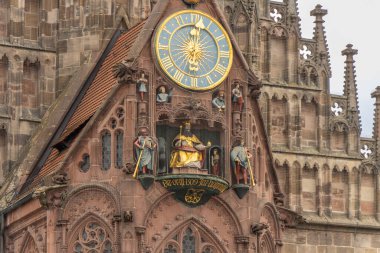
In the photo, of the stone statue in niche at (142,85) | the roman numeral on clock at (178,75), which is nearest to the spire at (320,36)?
the roman numeral on clock at (178,75)

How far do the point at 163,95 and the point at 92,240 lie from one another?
365 centimetres

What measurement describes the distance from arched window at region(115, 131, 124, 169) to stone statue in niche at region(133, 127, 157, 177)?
469 mm

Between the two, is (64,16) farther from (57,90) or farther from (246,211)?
(246,211)

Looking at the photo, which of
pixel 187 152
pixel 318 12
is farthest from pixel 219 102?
pixel 318 12

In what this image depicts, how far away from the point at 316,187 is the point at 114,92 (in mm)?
8313

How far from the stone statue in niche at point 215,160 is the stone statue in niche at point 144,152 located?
1476mm

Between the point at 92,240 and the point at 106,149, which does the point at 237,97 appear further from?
the point at 92,240

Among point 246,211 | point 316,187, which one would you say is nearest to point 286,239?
point 316,187

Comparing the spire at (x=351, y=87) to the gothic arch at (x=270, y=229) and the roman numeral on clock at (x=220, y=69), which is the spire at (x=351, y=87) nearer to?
the gothic arch at (x=270, y=229)

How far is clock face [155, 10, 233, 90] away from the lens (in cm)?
5553

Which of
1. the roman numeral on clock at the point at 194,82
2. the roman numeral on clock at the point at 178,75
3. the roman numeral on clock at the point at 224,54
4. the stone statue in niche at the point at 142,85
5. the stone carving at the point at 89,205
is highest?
the roman numeral on clock at the point at 224,54

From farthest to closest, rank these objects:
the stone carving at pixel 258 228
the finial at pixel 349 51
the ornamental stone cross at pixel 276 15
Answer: the finial at pixel 349 51 → the ornamental stone cross at pixel 276 15 → the stone carving at pixel 258 228

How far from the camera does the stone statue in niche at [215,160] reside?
5538cm

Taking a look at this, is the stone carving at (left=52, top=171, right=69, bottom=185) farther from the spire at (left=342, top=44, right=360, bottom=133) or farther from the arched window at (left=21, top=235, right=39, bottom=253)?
the spire at (left=342, top=44, right=360, bottom=133)
